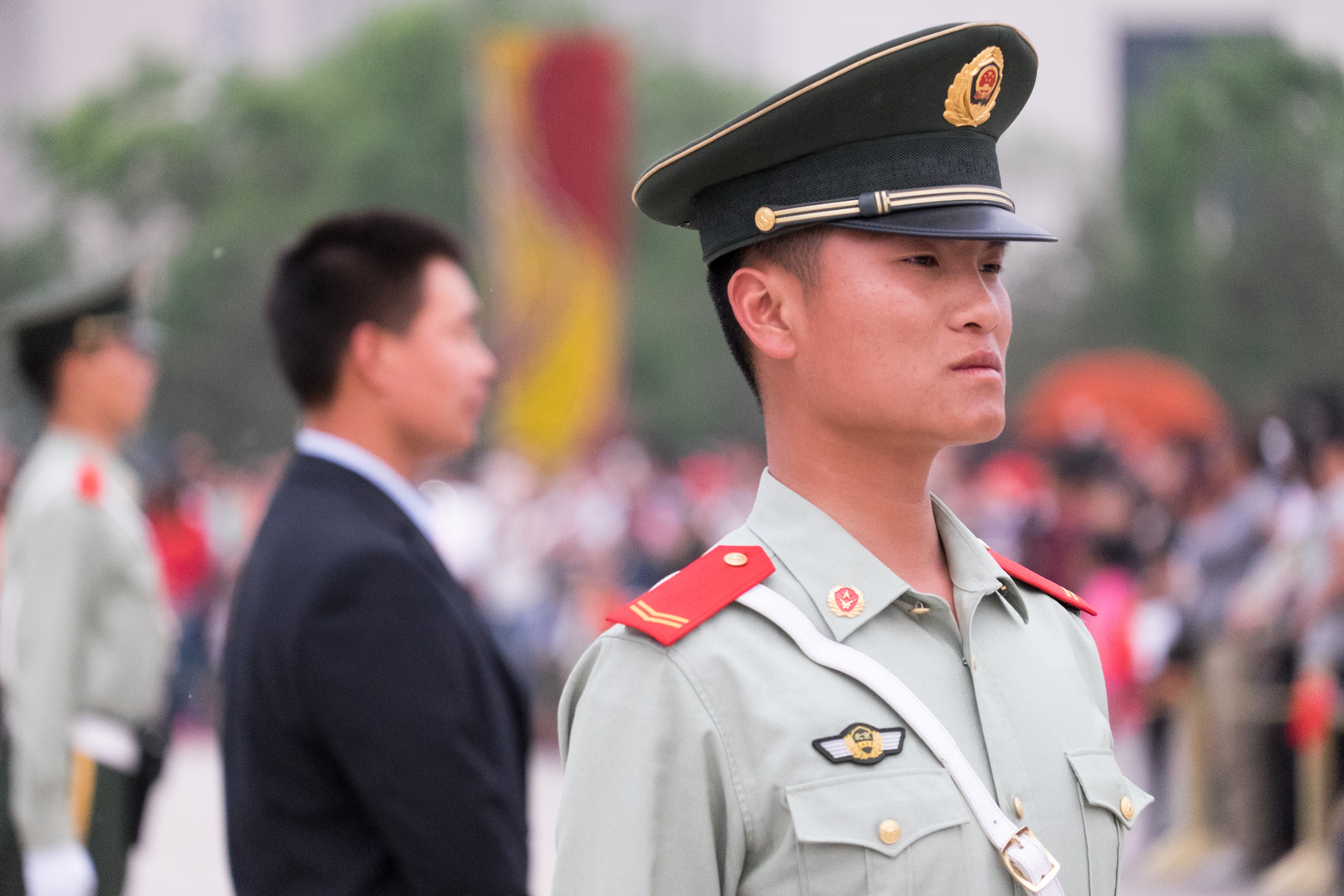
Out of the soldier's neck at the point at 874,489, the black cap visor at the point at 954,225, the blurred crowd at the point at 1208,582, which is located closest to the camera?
the black cap visor at the point at 954,225

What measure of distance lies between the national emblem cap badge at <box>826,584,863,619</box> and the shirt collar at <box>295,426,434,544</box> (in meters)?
1.14

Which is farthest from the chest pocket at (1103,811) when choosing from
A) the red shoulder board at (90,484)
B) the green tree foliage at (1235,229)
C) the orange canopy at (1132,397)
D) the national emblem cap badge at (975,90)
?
the orange canopy at (1132,397)

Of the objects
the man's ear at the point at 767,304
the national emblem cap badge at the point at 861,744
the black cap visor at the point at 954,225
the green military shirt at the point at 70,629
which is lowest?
the green military shirt at the point at 70,629

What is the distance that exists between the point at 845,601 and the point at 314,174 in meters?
33.6

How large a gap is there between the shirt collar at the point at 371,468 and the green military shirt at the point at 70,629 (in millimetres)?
1238

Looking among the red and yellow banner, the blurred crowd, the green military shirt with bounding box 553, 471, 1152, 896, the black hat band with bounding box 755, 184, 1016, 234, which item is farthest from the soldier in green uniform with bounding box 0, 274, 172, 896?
the red and yellow banner

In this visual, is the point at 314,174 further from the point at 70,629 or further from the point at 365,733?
the point at 365,733

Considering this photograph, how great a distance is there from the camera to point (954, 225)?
160cm

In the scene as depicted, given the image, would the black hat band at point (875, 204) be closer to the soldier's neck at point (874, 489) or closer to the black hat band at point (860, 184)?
the black hat band at point (860, 184)

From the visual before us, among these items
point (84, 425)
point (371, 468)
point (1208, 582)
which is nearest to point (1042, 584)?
point (371, 468)

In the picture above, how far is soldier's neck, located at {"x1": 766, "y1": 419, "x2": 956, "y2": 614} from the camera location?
5.54 feet

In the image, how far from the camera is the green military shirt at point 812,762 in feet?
4.82

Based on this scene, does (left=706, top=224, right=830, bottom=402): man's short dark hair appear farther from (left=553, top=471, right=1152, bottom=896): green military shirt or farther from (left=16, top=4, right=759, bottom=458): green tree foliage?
(left=16, top=4, right=759, bottom=458): green tree foliage

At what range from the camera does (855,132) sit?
65.7 inches
